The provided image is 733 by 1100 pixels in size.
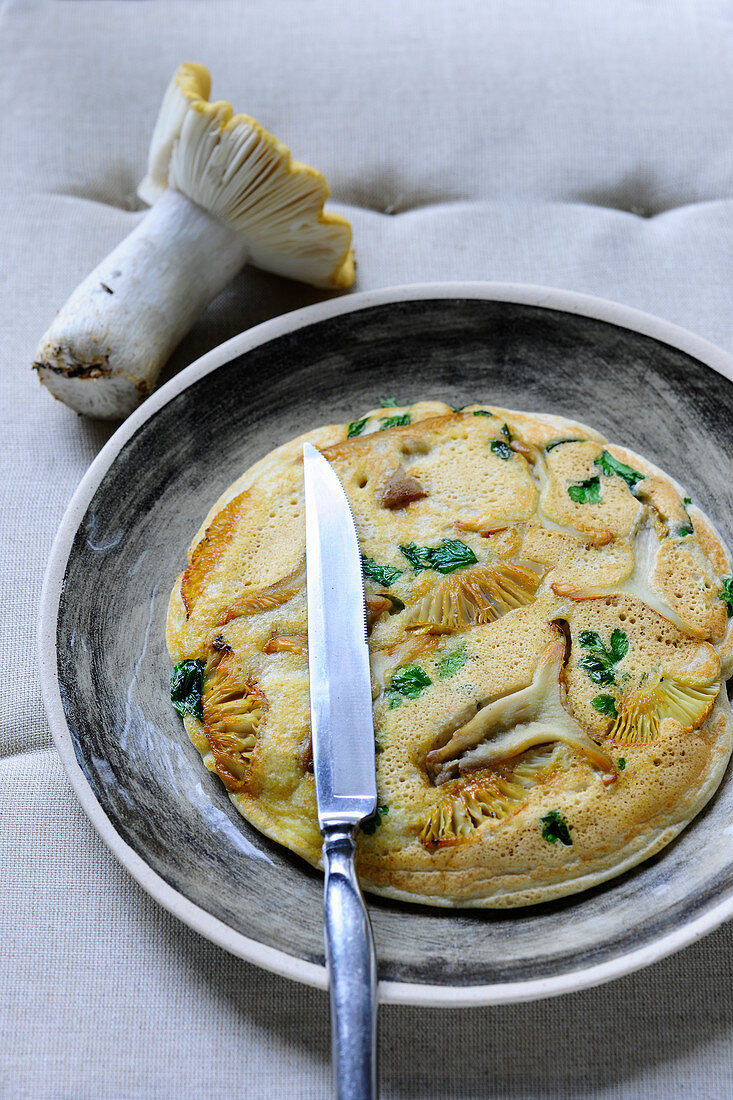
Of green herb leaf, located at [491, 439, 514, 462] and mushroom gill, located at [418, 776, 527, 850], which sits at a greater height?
green herb leaf, located at [491, 439, 514, 462]

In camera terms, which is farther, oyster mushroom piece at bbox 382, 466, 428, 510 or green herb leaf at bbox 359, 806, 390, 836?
oyster mushroom piece at bbox 382, 466, 428, 510

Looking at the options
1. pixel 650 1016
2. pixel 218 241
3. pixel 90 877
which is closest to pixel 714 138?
pixel 218 241

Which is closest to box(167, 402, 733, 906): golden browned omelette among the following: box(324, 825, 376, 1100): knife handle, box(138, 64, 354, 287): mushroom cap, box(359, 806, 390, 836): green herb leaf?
box(359, 806, 390, 836): green herb leaf

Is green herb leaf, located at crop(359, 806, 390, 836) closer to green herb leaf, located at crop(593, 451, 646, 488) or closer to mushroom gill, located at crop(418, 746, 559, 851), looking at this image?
mushroom gill, located at crop(418, 746, 559, 851)

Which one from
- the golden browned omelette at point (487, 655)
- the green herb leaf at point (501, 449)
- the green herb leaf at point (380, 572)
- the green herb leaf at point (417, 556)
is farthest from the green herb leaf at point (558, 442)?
the green herb leaf at point (380, 572)

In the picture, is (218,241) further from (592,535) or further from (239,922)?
(239,922)

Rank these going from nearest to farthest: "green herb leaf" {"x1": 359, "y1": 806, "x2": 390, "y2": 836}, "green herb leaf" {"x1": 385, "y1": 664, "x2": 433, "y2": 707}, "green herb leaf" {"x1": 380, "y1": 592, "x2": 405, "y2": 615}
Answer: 1. "green herb leaf" {"x1": 359, "y1": 806, "x2": 390, "y2": 836}
2. "green herb leaf" {"x1": 385, "y1": 664, "x2": 433, "y2": 707}
3. "green herb leaf" {"x1": 380, "y1": 592, "x2": 405, "y2": 615}

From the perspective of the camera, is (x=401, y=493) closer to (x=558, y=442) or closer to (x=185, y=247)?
(x=558, y=442)
